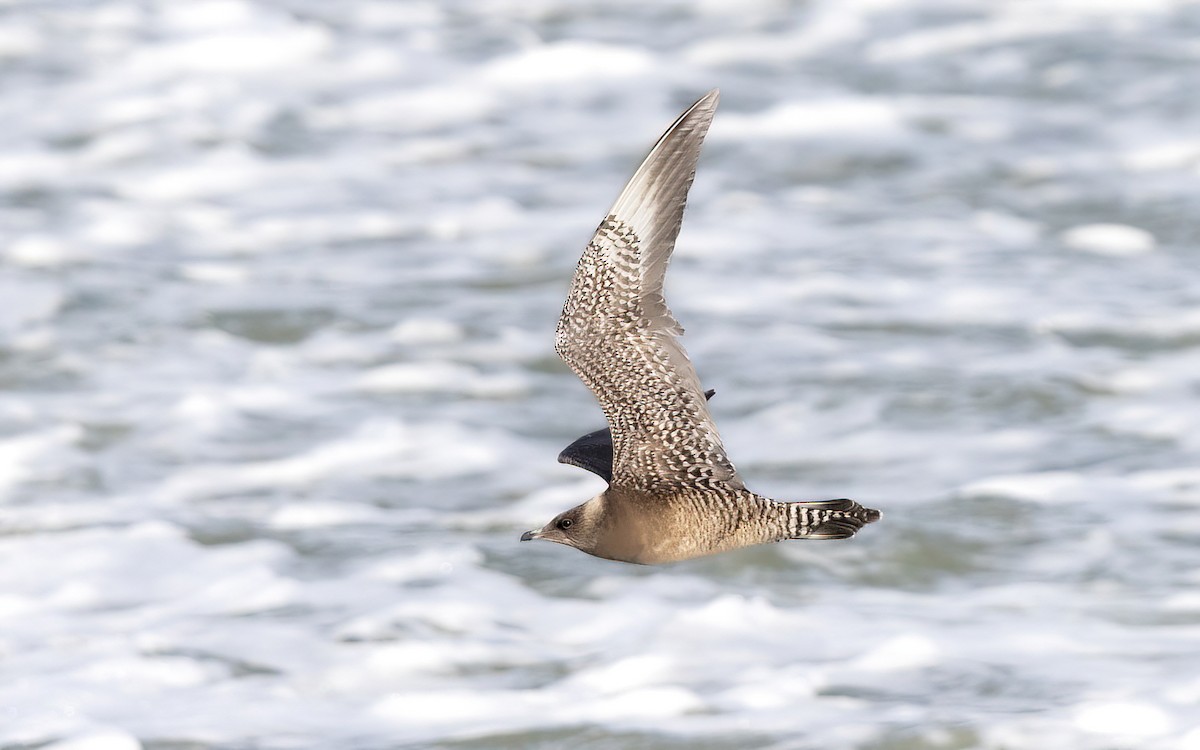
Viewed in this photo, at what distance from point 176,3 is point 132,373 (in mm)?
10162

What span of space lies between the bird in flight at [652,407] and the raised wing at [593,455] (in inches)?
5.9

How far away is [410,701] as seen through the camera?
37.7 feet

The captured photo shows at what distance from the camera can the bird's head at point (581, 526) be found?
6.80m

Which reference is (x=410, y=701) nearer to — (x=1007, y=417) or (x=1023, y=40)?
(x=1007, y=417)

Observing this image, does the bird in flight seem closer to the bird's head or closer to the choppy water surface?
the bird's head

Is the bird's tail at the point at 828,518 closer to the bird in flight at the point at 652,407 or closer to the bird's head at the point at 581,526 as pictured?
the bird in flight at the point at 652,407

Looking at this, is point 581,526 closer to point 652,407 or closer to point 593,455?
point 652,407

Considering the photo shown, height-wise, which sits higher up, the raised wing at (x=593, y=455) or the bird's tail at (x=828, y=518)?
the raised wing at (x=593, y=455)

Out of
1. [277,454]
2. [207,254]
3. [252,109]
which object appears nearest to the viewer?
[277,454]

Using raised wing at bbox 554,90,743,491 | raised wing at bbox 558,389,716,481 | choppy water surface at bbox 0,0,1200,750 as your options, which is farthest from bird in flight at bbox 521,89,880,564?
choppy water surface at bbox 0,0,1200,750

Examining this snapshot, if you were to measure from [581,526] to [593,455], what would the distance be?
0.82 metres

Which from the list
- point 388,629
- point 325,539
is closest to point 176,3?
point 325,539

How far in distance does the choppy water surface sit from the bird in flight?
4.23 metres

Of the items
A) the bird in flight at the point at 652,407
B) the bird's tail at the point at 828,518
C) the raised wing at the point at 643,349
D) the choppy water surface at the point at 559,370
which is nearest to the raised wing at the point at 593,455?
the bird in flight at the point at 652,407
